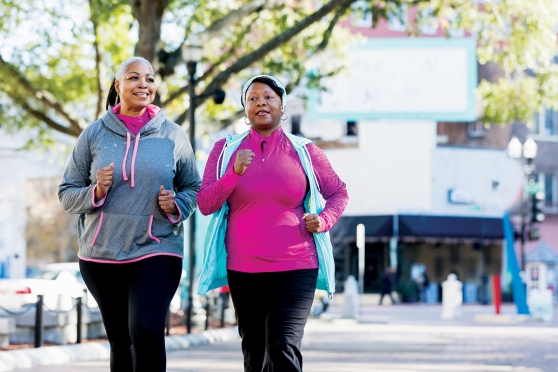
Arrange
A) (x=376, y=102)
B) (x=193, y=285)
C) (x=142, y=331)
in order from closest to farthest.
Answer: (x=142, y=331), (x=193, y=285), (x=376, y=102)

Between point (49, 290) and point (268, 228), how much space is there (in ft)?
49.0

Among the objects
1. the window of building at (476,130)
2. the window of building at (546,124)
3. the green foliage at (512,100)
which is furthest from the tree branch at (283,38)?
the window of building at (546,124)

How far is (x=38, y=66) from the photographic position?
23266 millimetres

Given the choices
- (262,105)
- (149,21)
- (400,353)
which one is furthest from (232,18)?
(262,105)

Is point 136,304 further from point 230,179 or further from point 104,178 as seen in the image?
point 230,179

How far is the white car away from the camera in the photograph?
16312 mm

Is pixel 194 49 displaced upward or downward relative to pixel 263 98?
upward

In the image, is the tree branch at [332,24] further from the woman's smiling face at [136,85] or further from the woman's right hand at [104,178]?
the woman's right hand at [104,178]

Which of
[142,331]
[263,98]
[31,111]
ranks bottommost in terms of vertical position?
[142,331]

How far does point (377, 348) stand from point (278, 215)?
1074 cm

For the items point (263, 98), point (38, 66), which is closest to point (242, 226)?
point (263, 98)

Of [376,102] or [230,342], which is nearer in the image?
[230,342]

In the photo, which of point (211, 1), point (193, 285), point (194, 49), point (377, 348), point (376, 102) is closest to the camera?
point (377, 348)

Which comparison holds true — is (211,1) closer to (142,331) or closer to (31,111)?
(31,111)
